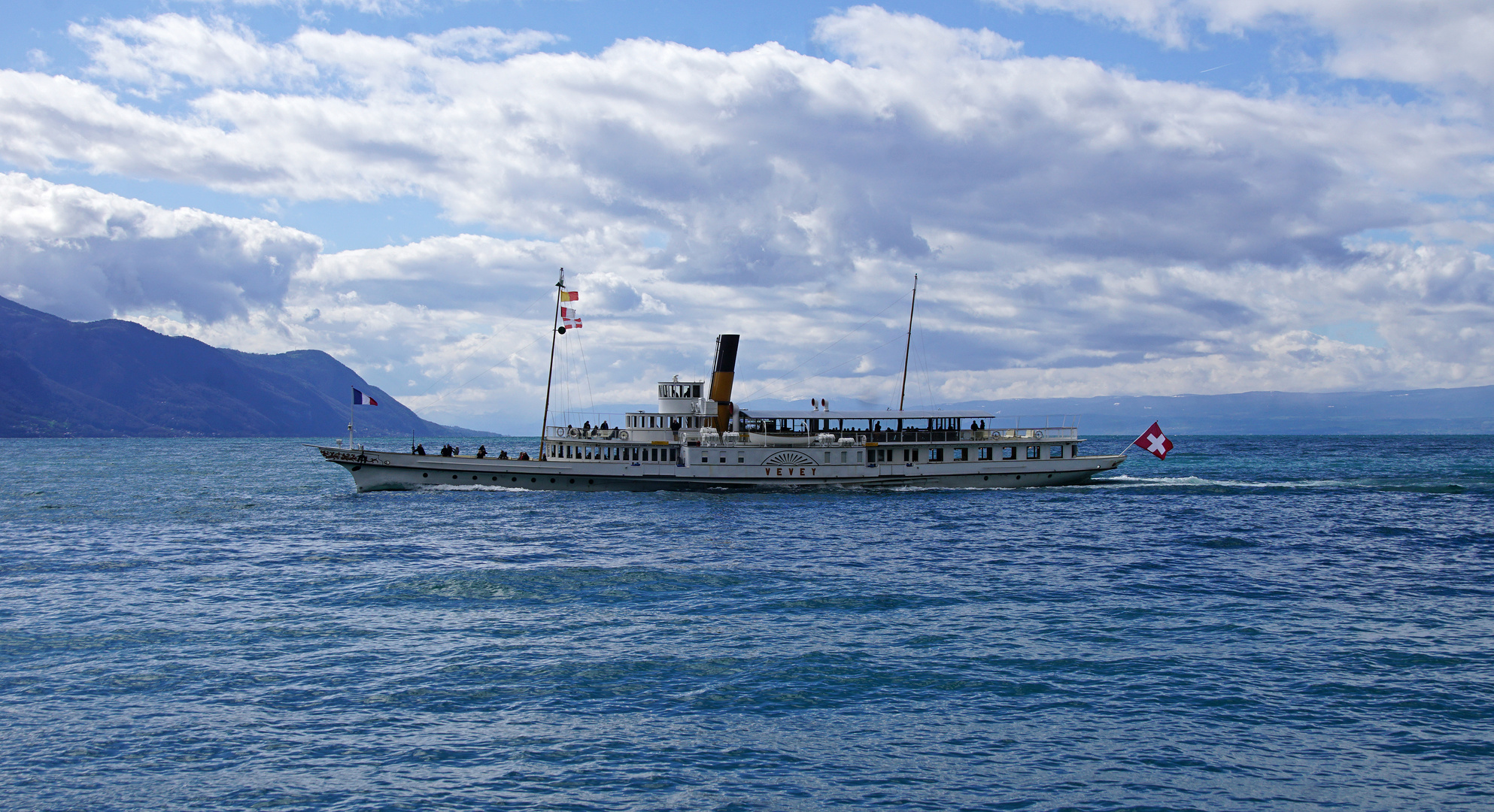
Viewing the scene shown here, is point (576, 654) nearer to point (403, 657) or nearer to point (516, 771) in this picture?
point (403, 657)

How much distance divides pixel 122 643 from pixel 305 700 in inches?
335

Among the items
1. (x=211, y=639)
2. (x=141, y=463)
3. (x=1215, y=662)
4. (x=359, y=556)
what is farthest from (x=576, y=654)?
(x=141, y=463)

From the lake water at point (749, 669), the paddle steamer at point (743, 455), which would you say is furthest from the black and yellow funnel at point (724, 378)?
the lake water at point (749, 669)

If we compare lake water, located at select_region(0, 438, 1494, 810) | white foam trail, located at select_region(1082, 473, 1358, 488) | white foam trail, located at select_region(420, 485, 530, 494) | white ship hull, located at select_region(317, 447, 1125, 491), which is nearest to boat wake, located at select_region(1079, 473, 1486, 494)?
white foam trail, located at select_region(1082, 473, 1358, 488)

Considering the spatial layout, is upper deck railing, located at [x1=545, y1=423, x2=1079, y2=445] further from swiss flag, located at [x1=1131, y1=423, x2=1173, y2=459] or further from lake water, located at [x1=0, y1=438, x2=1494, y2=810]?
lake water, located at [x1=0, y1=438, x2=1494, y2=810]

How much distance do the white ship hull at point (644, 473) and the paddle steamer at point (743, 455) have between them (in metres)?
0.07

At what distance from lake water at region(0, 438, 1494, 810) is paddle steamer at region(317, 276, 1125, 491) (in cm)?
1896

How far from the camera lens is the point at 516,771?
1568cm

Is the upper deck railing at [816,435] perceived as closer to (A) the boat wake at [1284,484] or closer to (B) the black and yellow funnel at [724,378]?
(B) the black and yellow funnel at [724,378]

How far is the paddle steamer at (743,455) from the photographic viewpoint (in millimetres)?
64500

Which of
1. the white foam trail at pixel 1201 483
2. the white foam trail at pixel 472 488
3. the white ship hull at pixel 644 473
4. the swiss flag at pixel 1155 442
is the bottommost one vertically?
the white foam trail at pixel 472 488

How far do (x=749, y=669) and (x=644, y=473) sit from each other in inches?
1698

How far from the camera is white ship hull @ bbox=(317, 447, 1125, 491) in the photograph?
64.0 meters

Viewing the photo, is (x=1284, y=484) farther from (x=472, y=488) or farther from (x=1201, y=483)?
(x=472, y=488)
